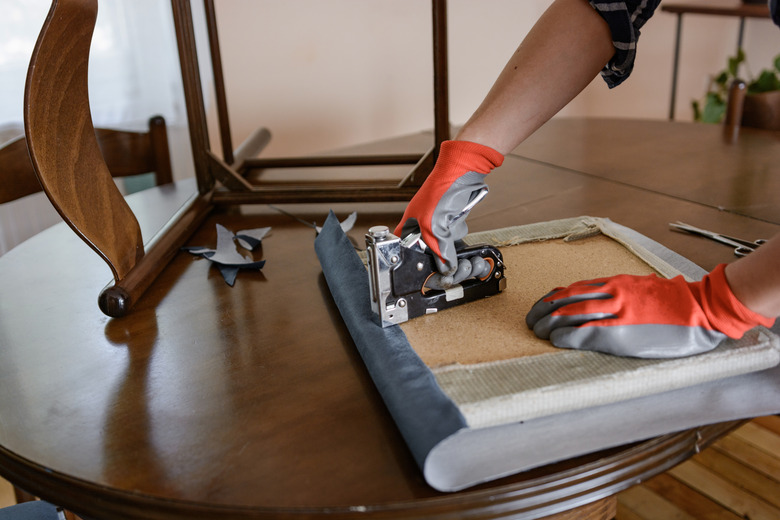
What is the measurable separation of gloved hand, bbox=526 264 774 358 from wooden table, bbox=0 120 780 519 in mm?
101

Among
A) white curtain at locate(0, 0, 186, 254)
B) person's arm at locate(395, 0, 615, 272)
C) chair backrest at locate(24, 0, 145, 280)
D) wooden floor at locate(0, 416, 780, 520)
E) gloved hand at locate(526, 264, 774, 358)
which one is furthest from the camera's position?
white curtain at locate(0, 0, 186, 254)

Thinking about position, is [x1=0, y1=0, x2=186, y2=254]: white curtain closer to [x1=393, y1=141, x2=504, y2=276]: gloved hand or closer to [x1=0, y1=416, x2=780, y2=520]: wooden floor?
[x1=0, y1=416, x2=780, y2=520]: wooden floor

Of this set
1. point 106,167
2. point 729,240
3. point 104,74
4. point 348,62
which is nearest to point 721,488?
point 729,240

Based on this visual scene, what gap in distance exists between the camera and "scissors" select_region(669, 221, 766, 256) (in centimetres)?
104

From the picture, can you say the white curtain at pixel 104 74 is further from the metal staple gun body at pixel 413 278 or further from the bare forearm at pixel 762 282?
the bare forearm at pixel 762 282

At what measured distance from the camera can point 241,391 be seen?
744 millimetres

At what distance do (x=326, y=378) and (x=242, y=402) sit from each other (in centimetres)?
10

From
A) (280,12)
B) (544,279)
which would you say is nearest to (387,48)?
(280,12)

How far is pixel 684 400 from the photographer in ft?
2.25

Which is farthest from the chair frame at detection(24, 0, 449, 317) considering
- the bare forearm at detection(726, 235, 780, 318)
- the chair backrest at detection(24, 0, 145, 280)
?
the bare forearm at detection(726, 235, 780, 318)

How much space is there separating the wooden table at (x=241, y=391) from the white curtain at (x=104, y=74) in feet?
2.90

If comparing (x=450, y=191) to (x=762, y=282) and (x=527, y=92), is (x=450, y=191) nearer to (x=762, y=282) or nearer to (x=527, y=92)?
(x=527, y=92)

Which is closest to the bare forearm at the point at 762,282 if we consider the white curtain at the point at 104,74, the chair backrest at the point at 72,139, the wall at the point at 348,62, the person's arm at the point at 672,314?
the person's arm at the point at 672,314

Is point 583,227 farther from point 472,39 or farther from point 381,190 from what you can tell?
point 472,39
